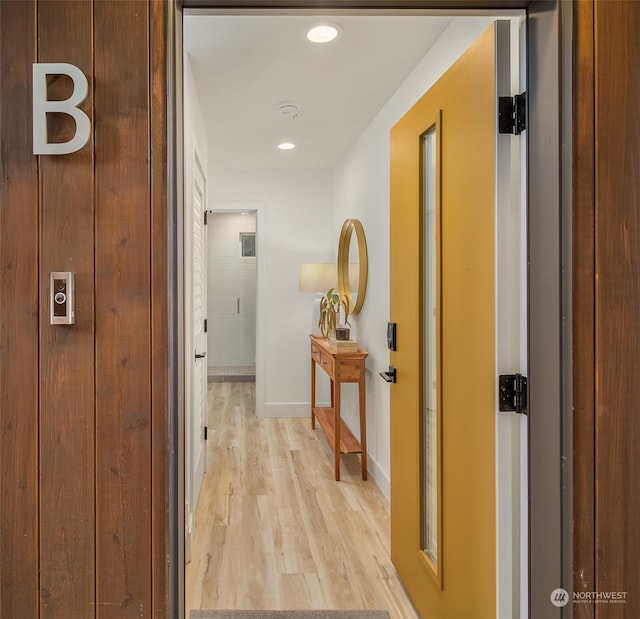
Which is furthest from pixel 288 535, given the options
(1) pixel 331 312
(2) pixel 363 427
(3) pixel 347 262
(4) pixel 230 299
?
(4) pixel 230 299

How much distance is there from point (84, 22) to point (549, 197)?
1145 mm

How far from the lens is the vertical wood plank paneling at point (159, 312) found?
115 centimetres

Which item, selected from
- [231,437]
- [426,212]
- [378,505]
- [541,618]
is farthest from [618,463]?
[231,437]

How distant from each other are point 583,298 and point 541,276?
123 millimetres

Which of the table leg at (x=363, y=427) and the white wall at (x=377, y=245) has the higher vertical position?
the white wall at (x=377, y=245)

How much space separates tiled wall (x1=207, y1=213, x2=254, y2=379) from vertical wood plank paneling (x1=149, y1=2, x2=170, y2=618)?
236 inches

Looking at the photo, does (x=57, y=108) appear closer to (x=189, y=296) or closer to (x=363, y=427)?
(x=189, y=296)

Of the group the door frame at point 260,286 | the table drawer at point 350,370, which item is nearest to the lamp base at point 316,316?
the door frame at point 260,286

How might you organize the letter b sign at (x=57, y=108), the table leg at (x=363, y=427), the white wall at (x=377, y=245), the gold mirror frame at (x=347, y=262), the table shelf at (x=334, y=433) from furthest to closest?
the gold mirror frame at (x=347, y=262), the table shelf at (x=334, y=433), the table leg at (x=363, y=427), the white wall at (x=377, y=245), the letter b sign at (x=57, y=108)

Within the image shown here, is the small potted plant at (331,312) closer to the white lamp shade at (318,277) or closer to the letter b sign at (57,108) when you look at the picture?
the white lamp shade at (318,277)

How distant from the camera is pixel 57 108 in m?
1.13

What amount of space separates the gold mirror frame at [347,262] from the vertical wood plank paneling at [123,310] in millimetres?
2781

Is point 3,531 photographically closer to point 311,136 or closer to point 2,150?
point 2,150

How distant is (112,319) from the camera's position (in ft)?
3.81
